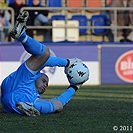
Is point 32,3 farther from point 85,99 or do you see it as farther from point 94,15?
point 85,99

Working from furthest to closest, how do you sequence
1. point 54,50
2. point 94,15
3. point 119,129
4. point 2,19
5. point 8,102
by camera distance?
point 94,15 < point 2,19 < point 54,50 < point 8,102 < point 119,129

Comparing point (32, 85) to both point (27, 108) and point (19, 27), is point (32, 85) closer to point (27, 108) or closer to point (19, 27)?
point (27, 108)

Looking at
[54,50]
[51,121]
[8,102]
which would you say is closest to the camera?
[51,121]

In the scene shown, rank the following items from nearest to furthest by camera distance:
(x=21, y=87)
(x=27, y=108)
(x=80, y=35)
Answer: (x=27, y=108) → (x=21, y=87) → (x=80, y=35)

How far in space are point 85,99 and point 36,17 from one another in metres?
6.83

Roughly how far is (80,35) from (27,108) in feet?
35.9

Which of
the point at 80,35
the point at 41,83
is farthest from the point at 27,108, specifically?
the point at 80,35

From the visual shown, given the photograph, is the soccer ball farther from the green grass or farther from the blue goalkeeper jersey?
the green grass

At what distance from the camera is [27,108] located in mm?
7625

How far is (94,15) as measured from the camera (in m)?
18.5

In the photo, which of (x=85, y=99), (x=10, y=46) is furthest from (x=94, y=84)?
(x=85, y=99)

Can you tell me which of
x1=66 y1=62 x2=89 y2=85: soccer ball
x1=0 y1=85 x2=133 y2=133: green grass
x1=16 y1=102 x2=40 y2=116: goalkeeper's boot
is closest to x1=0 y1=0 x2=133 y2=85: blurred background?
x1=0 y1=85 x2=133 y2=133: green grass

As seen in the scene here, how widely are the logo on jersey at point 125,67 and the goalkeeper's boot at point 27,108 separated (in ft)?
28.5

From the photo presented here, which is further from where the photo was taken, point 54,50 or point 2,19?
point 2,19
